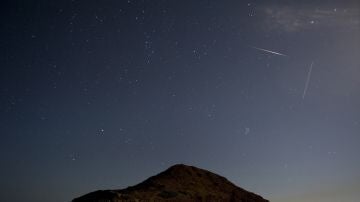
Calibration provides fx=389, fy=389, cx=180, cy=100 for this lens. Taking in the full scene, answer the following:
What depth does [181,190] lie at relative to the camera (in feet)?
116

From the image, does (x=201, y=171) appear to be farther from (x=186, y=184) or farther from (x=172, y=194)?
(x=172, y=194)

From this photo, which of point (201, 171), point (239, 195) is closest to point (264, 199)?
point (239, 195)

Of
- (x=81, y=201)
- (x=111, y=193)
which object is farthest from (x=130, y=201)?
(x=81, y=201)

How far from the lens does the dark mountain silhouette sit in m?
31.7

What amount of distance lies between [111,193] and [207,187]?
35.6 feet

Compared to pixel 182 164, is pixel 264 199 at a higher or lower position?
lower

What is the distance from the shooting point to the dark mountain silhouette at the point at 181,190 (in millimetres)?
31672

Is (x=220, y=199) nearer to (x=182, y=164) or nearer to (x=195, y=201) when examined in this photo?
(x=195, y=201)

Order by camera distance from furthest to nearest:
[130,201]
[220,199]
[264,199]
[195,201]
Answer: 1. [264,199]
2. [220,199]
3. [195,201]
4. [130,201]

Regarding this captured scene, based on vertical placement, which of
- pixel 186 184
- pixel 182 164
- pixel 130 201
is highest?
pixel 182 164

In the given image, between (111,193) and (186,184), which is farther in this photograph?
(186,184)

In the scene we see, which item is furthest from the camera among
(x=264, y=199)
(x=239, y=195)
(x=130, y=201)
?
(x=264, y=199)

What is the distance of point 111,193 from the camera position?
31.0m

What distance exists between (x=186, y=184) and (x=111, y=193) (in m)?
8.83
